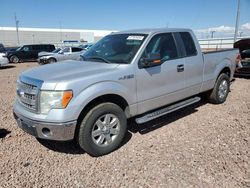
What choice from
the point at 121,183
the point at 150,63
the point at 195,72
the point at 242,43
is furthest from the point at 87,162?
the point at 242,43

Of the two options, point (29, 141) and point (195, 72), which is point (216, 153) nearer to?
point (195, 72)

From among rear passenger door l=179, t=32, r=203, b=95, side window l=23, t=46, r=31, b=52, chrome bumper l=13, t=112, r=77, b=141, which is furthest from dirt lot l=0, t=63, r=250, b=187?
side window l=23, t=46, r=31, b=52

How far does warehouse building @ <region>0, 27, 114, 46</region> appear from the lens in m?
79.9

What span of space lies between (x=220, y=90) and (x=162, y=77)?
101 inches

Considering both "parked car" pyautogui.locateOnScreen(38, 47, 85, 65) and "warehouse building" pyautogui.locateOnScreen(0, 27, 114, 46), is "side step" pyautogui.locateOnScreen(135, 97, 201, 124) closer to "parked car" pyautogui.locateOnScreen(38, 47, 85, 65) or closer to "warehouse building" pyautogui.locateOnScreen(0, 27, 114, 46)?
"parked car" pyautogui.locateOnScreen(38, 47, 85, 65)

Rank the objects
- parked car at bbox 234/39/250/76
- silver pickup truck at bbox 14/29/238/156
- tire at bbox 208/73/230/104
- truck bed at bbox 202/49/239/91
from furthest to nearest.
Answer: parked car at bbox 234/39/250/76 < tire at bbox 208/73/230/104 < truck bed at bbox 202/49/239/91 < silver pickup truck at bbox 14/29/238/156

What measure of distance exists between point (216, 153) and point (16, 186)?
2.90 metres

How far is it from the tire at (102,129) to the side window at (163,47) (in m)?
1.22

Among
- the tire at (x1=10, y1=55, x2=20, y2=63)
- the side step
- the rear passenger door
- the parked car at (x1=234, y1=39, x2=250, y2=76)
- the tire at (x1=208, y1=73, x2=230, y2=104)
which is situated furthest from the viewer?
the tire at (x1=10, y1=55, x2=20, y2=63)

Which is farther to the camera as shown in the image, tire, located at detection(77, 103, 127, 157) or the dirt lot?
tire, located at detection(77, 103, 127, 157)

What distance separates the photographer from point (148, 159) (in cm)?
346

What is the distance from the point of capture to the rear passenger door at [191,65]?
185 inches

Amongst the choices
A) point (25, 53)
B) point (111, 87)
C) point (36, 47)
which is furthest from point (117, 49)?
point (36, 47)

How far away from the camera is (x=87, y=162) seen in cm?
342
